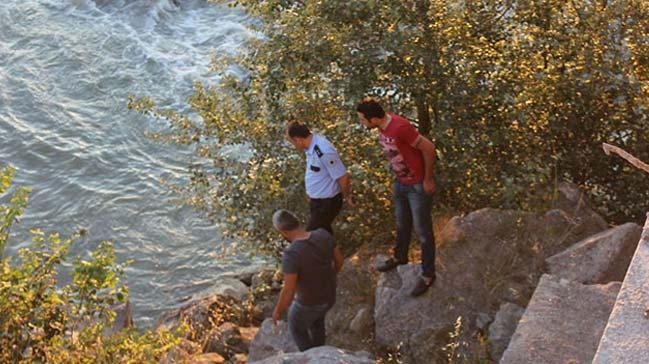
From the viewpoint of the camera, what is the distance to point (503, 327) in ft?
28.0

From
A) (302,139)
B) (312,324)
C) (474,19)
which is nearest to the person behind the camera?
(312,324)

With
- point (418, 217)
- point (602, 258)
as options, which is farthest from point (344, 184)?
point (602, 258)

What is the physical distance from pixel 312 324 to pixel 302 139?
2030 mm

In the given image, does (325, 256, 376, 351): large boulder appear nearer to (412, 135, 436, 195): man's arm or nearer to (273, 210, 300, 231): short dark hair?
(412, 135, 436, 195): man's arm

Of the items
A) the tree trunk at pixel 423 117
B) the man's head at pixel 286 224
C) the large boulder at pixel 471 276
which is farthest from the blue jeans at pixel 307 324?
the tree trunk at pixel 423 117

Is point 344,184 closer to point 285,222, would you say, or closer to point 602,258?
point 285,222

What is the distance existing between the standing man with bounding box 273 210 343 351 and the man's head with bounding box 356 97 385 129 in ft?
4.29

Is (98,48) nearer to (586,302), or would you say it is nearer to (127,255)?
(127,255)

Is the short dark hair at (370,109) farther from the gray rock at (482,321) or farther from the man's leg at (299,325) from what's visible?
the gray rock at (482,321)

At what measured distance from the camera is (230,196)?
12078 mm

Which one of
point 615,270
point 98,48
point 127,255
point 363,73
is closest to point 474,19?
point 363,73

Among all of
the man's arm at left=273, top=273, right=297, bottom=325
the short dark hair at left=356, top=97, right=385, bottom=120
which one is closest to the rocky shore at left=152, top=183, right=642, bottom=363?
the man's arm at left=273, top=273, right=297, bottom=325

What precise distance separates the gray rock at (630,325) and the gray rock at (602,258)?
2842mm

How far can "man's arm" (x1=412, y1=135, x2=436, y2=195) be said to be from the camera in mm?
8805
